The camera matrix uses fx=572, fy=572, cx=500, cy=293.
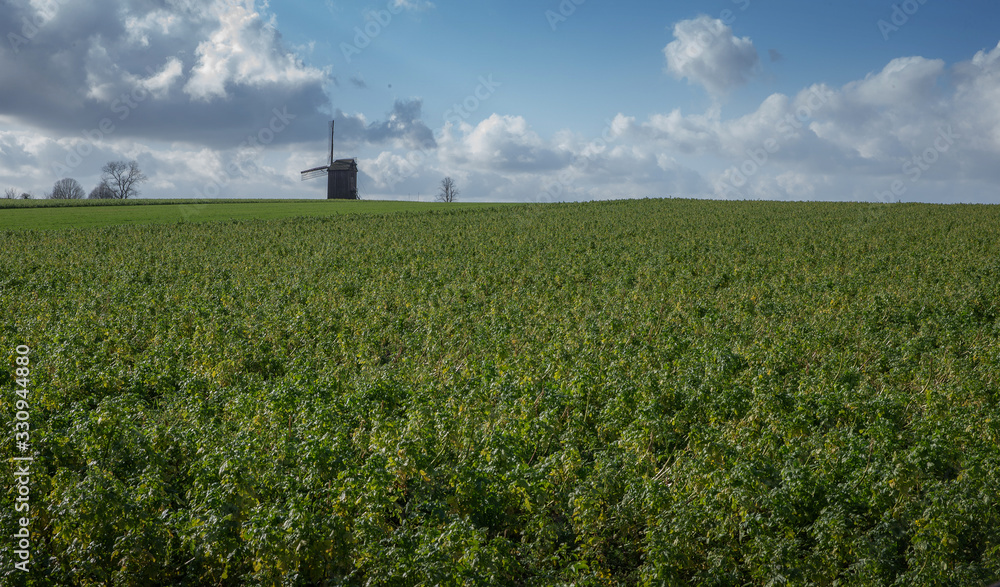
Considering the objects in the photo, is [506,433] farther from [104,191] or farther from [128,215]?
[104,191]

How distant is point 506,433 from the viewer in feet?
26.6

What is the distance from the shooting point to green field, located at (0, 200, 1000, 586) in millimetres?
6129

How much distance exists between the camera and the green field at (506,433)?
6129mm

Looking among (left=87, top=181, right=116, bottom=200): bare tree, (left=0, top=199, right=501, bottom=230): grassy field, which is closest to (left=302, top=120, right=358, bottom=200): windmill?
(left=0, top=199, right=501, bottom=230): grassy field

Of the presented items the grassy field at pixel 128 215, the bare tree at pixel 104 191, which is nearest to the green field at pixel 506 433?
the grassy field at pixel 128 215

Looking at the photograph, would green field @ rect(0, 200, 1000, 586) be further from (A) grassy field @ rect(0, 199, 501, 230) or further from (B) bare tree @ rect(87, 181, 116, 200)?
(B) bare tree @ rect(87, 181, 116, 200)

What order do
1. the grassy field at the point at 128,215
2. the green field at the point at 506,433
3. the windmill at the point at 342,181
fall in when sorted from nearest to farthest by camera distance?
1. the green field at the point at 506,433
2. the grassy field at the point at 128,215
3. the windmill at the point at 342,181

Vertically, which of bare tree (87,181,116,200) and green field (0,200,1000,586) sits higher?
bare tree (87,181,116,200)

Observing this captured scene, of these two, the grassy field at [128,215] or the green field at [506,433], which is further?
the grassy field at [128,215]

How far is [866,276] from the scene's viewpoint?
953 inches

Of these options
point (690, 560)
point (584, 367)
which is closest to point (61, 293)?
point (584, 367)

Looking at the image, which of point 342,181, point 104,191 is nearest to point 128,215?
point 342,181

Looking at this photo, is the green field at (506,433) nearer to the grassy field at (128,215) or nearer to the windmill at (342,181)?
the grassy field at (128,215)

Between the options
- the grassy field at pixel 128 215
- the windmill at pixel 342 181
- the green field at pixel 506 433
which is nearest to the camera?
the green field at pixel 506 433
